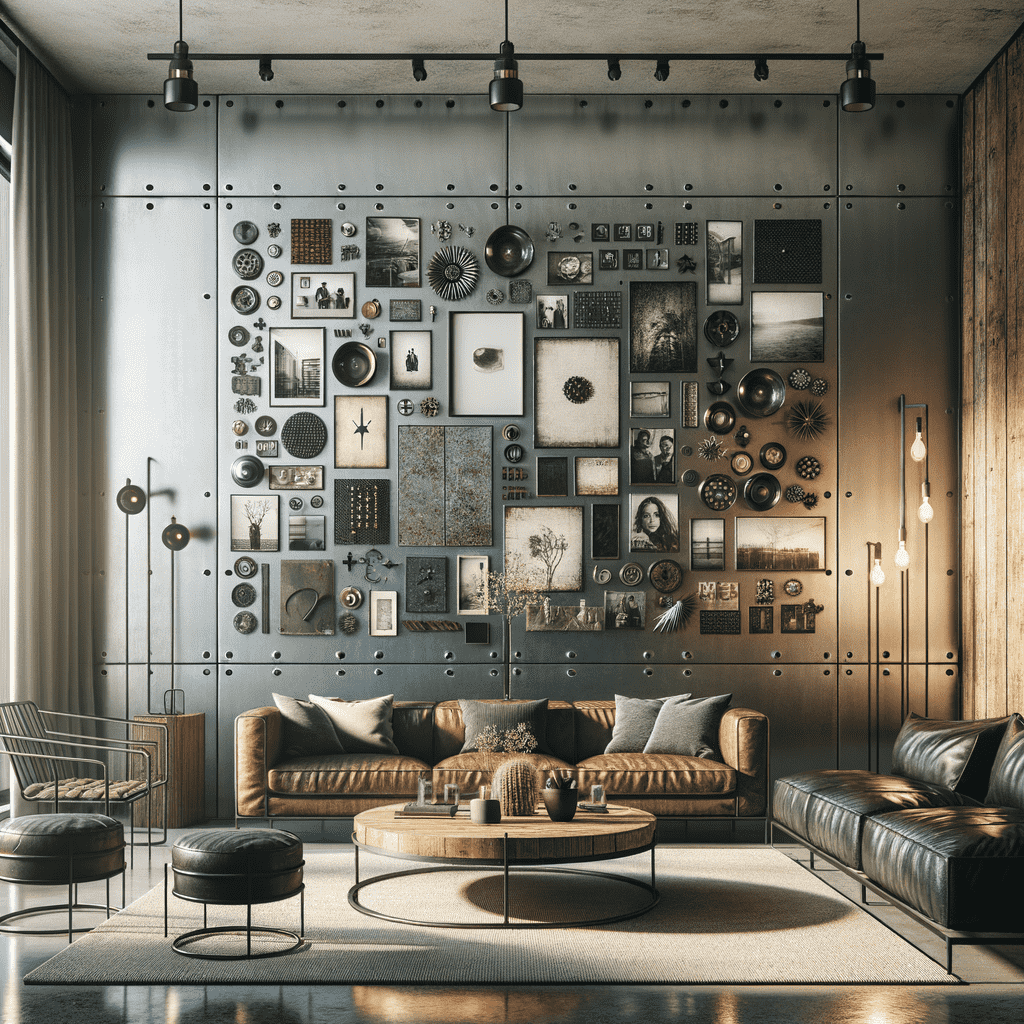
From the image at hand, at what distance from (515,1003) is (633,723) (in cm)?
286

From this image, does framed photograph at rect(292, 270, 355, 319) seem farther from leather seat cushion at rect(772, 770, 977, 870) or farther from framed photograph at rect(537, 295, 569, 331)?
leather seat cushion at rect(772, 770, 977, 870)

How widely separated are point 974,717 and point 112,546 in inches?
218

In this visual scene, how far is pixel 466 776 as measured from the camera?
589 cm

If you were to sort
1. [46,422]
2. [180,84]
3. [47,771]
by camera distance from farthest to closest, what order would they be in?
1. [46,422]
2. [47,771]
3. [180,84]

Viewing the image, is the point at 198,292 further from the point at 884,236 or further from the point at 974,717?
the point at 974,717

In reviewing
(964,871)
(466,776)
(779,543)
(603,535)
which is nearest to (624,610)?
(603,535)

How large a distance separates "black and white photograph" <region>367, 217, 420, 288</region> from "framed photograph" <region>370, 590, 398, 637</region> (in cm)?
201

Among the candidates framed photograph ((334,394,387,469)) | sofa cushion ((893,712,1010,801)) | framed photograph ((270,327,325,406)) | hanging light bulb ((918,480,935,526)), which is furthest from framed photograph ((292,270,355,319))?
sofa cushion ((893,712,1010,801))

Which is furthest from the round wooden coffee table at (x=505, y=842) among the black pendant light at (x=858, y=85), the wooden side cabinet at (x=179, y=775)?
the black pendant light at (x=858, y=85)

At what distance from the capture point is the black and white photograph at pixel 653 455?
7023 mm

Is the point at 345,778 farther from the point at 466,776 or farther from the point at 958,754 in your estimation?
the point at 958,754

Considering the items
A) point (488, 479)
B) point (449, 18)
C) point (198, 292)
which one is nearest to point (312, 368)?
point (198, 292)

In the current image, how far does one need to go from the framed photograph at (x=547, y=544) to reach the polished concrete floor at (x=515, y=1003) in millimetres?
3425

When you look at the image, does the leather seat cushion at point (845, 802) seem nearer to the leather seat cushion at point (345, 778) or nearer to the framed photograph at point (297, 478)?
the leather seat cushion at point (345, 778)
